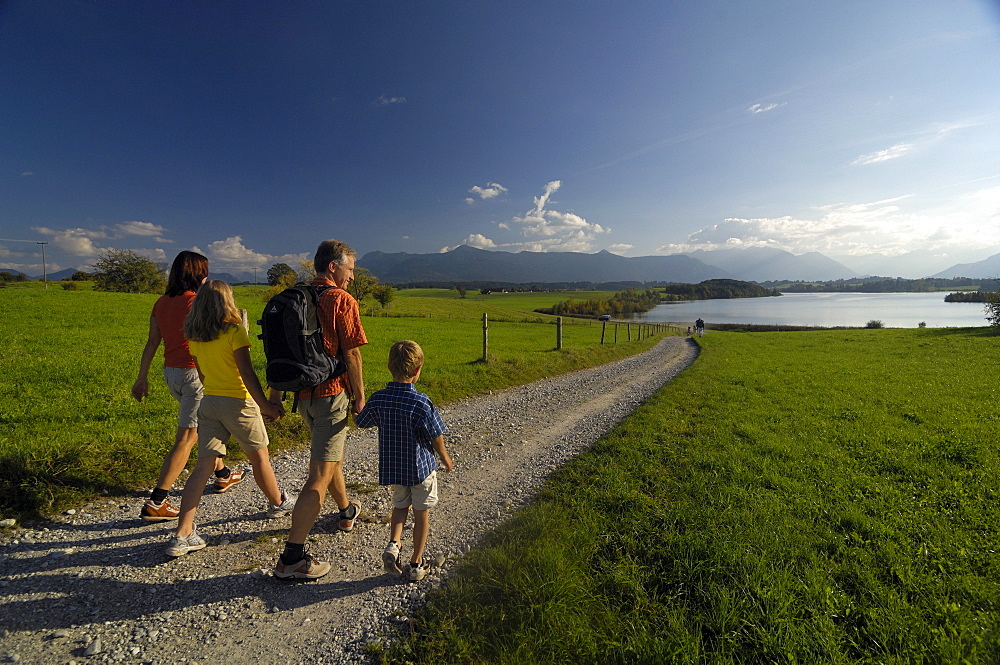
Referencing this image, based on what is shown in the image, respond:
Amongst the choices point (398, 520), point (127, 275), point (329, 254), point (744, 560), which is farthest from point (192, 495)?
point (127, 275)

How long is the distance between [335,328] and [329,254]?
741 millimetres

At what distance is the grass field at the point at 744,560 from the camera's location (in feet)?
8.71

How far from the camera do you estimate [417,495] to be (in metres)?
3.47

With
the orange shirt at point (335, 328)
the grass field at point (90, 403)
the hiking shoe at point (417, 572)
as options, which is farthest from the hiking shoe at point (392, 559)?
the grass field at point (90, 403)

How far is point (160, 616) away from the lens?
2.91 metres

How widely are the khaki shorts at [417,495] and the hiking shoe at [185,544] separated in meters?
1.96

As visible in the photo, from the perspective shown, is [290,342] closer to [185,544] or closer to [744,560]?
[185,544]

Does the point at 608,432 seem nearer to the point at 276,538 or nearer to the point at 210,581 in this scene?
A: the point at 276,538

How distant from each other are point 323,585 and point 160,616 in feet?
3.70

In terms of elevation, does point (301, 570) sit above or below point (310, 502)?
below

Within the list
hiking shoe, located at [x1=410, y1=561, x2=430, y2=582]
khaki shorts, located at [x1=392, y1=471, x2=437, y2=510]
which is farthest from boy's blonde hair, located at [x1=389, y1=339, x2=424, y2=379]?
hiking shoe, located at [x1=410, y1=561, x2=430, y2=582]

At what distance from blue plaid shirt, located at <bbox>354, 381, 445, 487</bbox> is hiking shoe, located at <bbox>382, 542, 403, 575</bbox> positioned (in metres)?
0.56

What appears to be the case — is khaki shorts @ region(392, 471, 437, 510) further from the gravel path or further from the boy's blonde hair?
the boy's blonde hair

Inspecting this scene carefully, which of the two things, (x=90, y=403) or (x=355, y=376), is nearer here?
(x=355, y=376)
